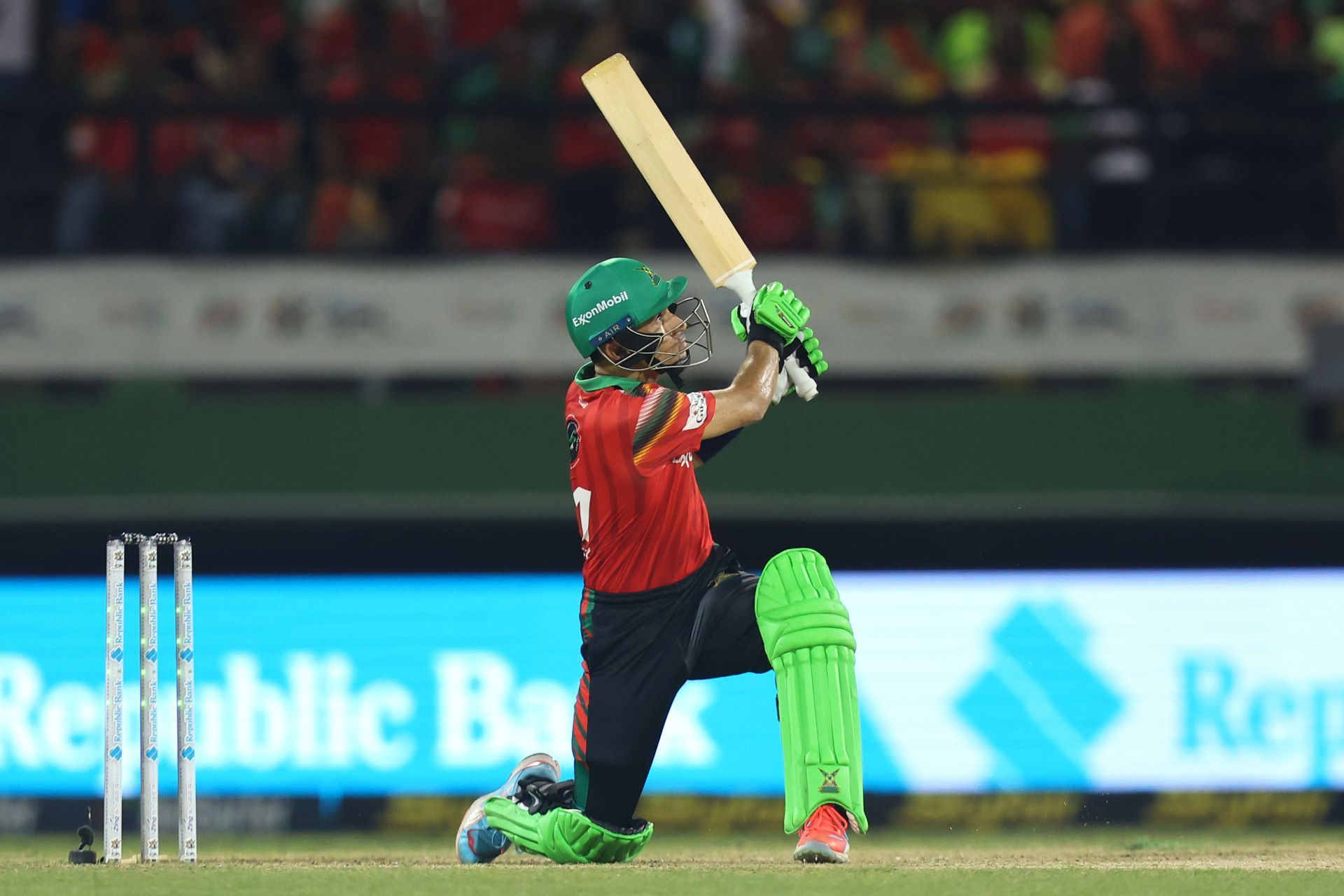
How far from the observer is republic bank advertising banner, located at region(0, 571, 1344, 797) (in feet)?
31.2

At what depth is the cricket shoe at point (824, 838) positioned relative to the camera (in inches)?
238

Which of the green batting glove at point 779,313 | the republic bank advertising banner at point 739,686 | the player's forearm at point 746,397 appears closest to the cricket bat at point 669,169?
the green batting glove at point 779,313

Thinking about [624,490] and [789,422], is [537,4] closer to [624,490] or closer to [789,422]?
[789,422]

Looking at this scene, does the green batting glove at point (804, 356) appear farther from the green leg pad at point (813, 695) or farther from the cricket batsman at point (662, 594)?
the green leg pad at point (813, 695)

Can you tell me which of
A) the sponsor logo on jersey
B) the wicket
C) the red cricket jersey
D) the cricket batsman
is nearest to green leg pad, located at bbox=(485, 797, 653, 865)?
the cricket batsman

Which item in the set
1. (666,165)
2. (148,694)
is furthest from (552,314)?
(148,694)

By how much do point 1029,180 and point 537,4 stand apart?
2966mm

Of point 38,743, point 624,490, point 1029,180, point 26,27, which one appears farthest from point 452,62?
point 624,490

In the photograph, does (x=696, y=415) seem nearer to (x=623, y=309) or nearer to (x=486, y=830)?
(x=623, y=309)

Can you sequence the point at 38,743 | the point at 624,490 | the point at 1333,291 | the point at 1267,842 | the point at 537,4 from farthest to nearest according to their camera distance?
1. the point at 537,4
2. the point at 1333,291
3. the point at 38,743
4. the point at 1267,842
5. the point at 624,490

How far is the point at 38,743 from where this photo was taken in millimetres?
9492

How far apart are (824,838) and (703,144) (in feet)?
19.9

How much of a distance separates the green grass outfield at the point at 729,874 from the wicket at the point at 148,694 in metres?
0.16

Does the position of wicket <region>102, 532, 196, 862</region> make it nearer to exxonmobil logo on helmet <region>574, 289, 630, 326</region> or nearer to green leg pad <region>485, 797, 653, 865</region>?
green leg pad <region>485, 797, 653, 865</region>
